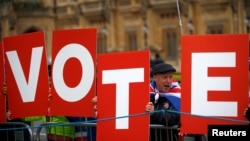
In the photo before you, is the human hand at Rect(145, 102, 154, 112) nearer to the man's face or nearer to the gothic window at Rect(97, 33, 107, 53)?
the man's face

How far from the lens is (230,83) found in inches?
194

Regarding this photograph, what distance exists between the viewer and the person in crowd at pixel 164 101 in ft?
17.5

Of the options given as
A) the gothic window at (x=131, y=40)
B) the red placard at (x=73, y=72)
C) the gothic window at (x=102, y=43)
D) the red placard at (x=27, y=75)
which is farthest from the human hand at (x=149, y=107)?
the gothic window at (x=102, y=43)

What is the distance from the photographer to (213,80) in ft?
16.3

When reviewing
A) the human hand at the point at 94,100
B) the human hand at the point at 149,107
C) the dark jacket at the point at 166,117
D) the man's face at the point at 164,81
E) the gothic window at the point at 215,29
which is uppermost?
the gothic window at the point at 215,29

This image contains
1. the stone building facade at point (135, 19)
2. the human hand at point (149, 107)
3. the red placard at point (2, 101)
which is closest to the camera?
the human hand at point (149, 107)

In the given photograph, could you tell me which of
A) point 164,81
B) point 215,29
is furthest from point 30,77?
point 215,29

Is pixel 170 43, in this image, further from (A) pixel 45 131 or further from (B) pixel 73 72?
(B) pixel 73 72

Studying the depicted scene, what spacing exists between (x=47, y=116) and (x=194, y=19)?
78.9 feet

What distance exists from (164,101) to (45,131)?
58.2 inches

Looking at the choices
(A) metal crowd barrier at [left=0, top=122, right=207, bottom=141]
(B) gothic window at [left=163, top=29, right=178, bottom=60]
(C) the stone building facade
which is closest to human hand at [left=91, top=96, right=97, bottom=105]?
(A) metal crowd barrier at [left=0, top=122, right=207, bottom=141]

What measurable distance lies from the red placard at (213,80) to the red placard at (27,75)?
1.74 m

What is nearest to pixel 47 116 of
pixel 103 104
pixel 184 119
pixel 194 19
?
pixel 103 104

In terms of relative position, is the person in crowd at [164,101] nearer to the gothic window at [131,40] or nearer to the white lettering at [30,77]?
the white lettering at [30,77]
